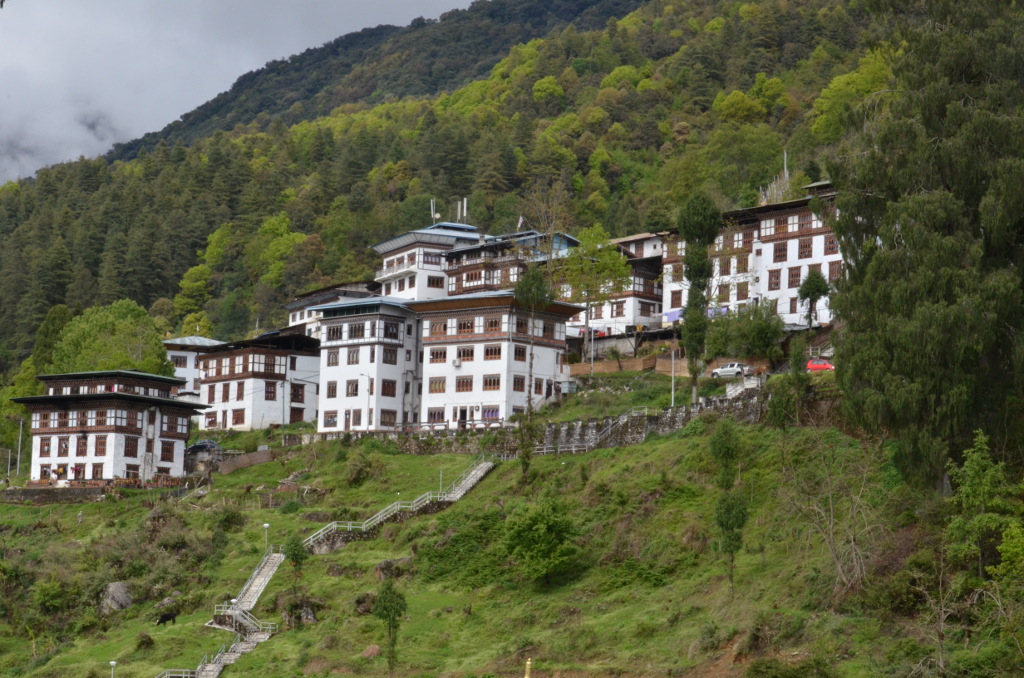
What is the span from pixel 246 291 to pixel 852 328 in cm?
11216

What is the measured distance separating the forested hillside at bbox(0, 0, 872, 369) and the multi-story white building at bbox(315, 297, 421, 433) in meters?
40.0

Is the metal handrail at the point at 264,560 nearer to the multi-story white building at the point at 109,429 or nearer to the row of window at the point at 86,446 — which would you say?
the multi-story white building at the point at 109,429

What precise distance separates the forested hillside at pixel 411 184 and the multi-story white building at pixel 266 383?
35609mm

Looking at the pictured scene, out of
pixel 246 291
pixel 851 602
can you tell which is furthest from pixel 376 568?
pixel 246 291

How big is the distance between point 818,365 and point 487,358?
2289 cm

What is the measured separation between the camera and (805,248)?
93500 millimetres

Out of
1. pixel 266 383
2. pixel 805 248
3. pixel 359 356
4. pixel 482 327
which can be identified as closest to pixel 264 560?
pixel 482 327

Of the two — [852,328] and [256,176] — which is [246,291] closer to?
[256,176]

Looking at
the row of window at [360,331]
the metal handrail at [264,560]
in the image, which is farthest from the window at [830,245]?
the metal handrail at [264,560]

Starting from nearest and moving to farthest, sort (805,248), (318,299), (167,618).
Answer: (167,618) < (805,248) < (318,299)

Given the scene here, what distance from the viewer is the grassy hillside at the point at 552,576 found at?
49.1m

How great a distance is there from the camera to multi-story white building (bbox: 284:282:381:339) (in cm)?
11462

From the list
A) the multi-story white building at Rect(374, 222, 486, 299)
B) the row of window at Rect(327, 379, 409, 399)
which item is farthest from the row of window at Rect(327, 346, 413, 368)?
the multi-story white building at Rect(374, 222, 486, 299)

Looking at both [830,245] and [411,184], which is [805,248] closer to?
[830,245]
